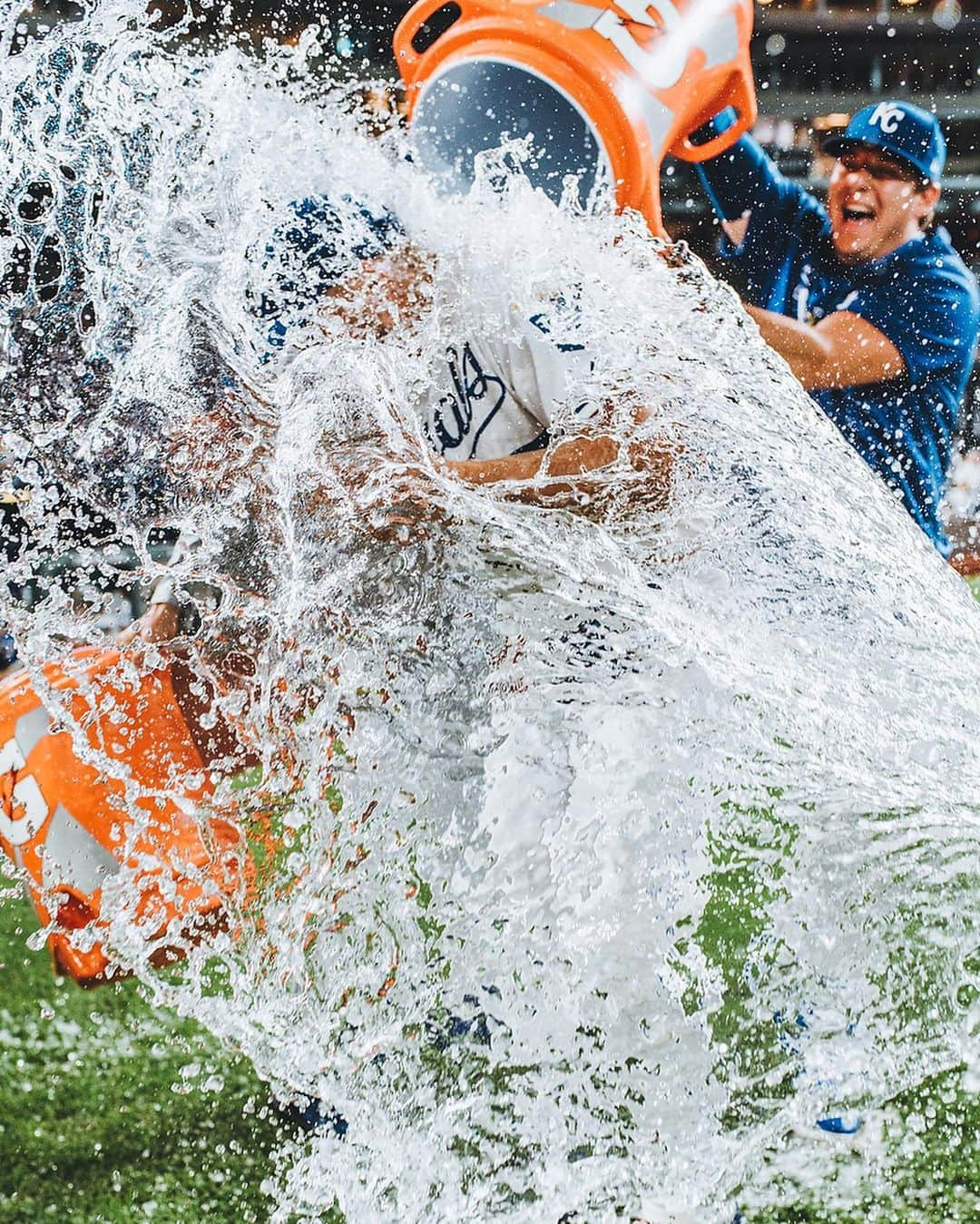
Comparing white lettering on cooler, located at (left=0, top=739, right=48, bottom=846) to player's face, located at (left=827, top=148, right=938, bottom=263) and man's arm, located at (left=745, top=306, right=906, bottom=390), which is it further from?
player's face, located at (left=827, top=148, right=938, bottom=263)

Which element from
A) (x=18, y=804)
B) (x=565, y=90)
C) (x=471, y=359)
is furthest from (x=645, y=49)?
(x=18, y=804)

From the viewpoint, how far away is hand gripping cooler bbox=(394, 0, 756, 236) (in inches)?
62.4

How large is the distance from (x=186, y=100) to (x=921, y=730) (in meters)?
1.44

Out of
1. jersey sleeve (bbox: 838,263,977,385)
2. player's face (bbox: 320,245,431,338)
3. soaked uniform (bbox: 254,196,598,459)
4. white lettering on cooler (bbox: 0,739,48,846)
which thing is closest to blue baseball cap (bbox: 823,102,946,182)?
jersey sleeve (bbox: 838,263,977,385)

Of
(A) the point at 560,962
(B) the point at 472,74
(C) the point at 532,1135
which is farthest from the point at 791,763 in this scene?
(B) the point at 472,74

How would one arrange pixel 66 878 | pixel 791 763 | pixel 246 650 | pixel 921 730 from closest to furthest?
pixel 66 878 → pixel 246 650 → pixel 921 730 → pixel 791 763

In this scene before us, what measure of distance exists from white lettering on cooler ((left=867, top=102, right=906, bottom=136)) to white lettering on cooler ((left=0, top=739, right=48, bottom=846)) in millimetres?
2224

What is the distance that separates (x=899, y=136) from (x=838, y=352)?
0.54m

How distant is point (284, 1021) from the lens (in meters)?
1.30

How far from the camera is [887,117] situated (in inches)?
93.3

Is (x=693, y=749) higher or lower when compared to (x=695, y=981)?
higher

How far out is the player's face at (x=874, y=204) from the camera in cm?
238

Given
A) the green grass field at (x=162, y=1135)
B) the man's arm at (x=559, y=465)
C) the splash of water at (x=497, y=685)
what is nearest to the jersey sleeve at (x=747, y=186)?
the splash of water at (x=497, y=685)

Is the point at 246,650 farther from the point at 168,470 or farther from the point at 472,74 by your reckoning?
Answer: the point at 472,74
